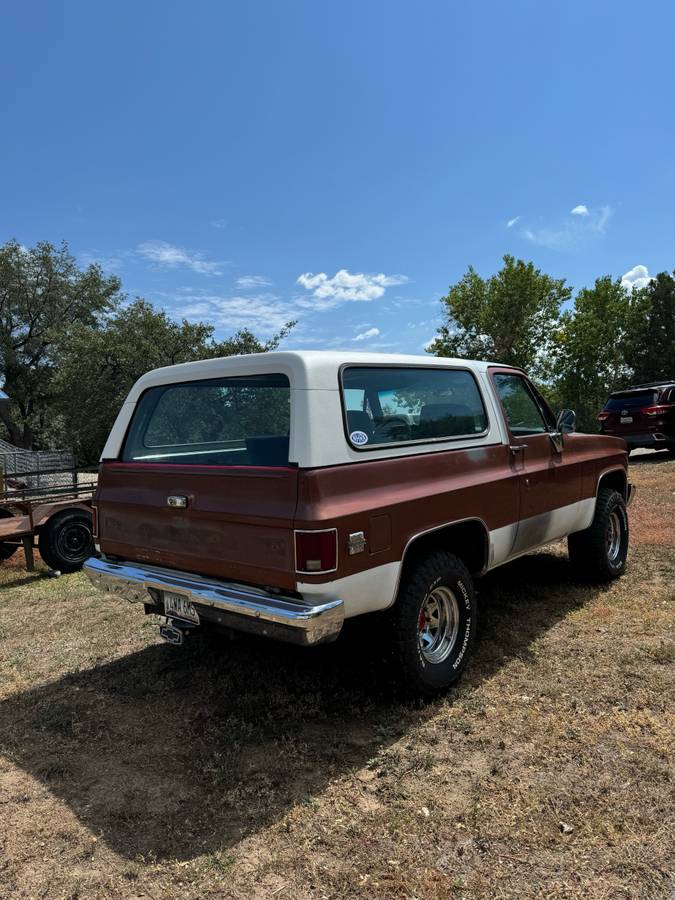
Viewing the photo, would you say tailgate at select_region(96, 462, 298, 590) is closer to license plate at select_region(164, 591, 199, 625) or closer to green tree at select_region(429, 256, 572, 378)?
license plate at select_region(164, 591, 199, 625)

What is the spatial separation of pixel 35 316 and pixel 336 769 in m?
33.1

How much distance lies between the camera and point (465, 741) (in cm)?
310

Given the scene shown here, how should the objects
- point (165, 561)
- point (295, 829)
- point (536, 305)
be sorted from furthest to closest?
1. point (536, 305)
2. point (165, 561)
3. point (295, 829)

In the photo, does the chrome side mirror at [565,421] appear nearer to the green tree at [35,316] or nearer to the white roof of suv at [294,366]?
the white roof of suv at [294,366]

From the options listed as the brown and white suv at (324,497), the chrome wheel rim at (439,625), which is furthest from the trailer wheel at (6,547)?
the chrome wheel rim at (439,625)

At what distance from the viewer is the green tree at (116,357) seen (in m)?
23.3

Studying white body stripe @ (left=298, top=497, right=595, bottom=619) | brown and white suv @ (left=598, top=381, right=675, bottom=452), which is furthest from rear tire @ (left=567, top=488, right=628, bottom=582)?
brown and white suv @ (left=598, top=381, right=675, bottom=452)

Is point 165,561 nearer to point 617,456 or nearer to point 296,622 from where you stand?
point 296,622

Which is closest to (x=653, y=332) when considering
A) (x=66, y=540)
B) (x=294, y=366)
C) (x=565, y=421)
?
(x=565, y=421)

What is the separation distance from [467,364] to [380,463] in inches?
56.8

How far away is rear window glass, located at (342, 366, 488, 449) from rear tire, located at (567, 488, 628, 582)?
1959mm

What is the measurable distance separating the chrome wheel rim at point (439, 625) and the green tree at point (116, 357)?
20.4 metres

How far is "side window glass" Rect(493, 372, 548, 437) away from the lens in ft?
14.4

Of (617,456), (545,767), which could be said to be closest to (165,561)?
(545,767)
